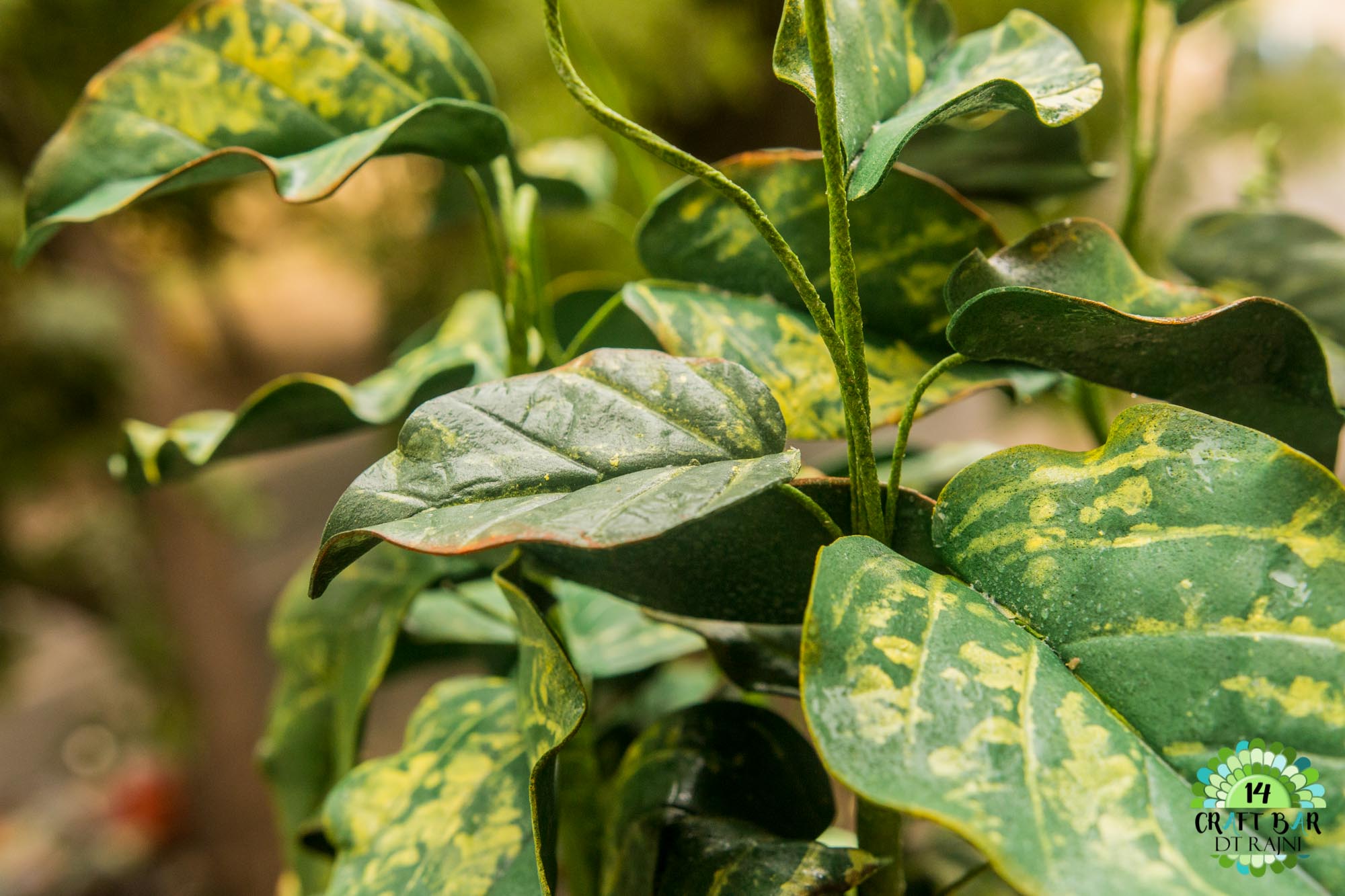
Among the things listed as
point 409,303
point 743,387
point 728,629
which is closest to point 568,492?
point 743,387

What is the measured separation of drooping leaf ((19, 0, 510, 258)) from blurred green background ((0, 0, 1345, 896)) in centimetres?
69

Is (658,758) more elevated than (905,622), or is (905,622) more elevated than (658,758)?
(905,622)

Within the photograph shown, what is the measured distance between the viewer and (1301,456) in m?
0.28

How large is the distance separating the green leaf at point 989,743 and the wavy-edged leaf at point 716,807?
0.12 m

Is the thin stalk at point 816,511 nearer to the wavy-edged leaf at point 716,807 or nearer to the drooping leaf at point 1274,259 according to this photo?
the wavy-edged leaf at point 716,807

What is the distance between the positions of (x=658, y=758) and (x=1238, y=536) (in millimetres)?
279

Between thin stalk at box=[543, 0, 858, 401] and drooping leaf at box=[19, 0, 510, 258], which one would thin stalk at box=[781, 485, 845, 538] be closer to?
thin stalk at box=[543, 0, 858, 401]

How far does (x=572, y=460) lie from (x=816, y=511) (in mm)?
104

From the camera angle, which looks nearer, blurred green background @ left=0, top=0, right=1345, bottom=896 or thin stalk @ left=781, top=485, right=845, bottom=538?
thin stalk @ left=781, top=485, right=845, bottom=538

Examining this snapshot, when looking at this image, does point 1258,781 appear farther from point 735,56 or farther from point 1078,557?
point 735,56

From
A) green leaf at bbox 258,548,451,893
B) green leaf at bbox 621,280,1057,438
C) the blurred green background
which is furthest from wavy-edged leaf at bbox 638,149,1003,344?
the blurred green background

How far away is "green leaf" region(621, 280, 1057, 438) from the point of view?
1.40 feet

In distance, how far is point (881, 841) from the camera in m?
0.39

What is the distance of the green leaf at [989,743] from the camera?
0.74 feet
